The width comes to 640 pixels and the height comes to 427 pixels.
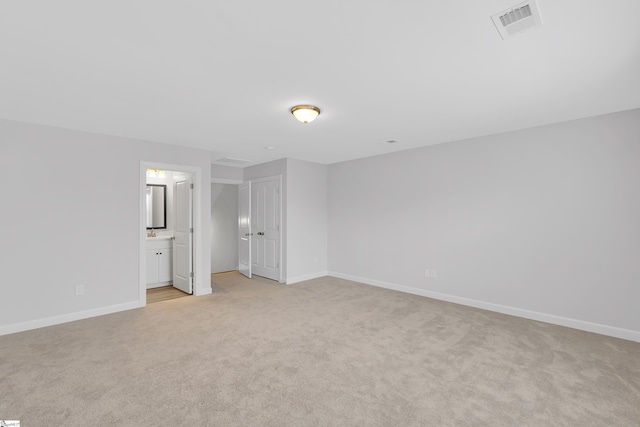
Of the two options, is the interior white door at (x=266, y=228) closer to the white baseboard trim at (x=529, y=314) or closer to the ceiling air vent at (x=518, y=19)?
the white baseboard trim at (x=529, y=314)

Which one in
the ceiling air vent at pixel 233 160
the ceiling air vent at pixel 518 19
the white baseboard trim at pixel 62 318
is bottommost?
the white baseboard trim at pixel 62 318

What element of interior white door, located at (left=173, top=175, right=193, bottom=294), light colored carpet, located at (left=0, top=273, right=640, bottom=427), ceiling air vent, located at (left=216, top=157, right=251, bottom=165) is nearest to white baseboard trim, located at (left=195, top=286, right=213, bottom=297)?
interior white door, located at (left=173, top=175, right=193, bottom=294)

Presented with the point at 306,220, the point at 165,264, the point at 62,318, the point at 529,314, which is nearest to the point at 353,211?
the point at 306,220

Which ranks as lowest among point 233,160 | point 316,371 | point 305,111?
point 316,371

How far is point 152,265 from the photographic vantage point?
557 centimetres

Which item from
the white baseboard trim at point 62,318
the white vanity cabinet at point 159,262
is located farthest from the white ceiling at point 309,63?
the white vanity cabinet at point 159,262

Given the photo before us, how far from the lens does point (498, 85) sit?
262cm

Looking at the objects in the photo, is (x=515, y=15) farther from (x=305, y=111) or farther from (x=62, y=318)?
(x=62, y=318)

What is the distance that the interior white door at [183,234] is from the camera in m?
5.07

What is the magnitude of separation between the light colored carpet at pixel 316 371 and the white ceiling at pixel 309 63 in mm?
2464

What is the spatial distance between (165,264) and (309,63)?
4.99 meters

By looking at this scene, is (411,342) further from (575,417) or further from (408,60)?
(408,60)

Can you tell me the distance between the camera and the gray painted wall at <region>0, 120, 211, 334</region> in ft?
11.4

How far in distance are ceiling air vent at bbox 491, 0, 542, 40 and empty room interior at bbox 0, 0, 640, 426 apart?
14mm
